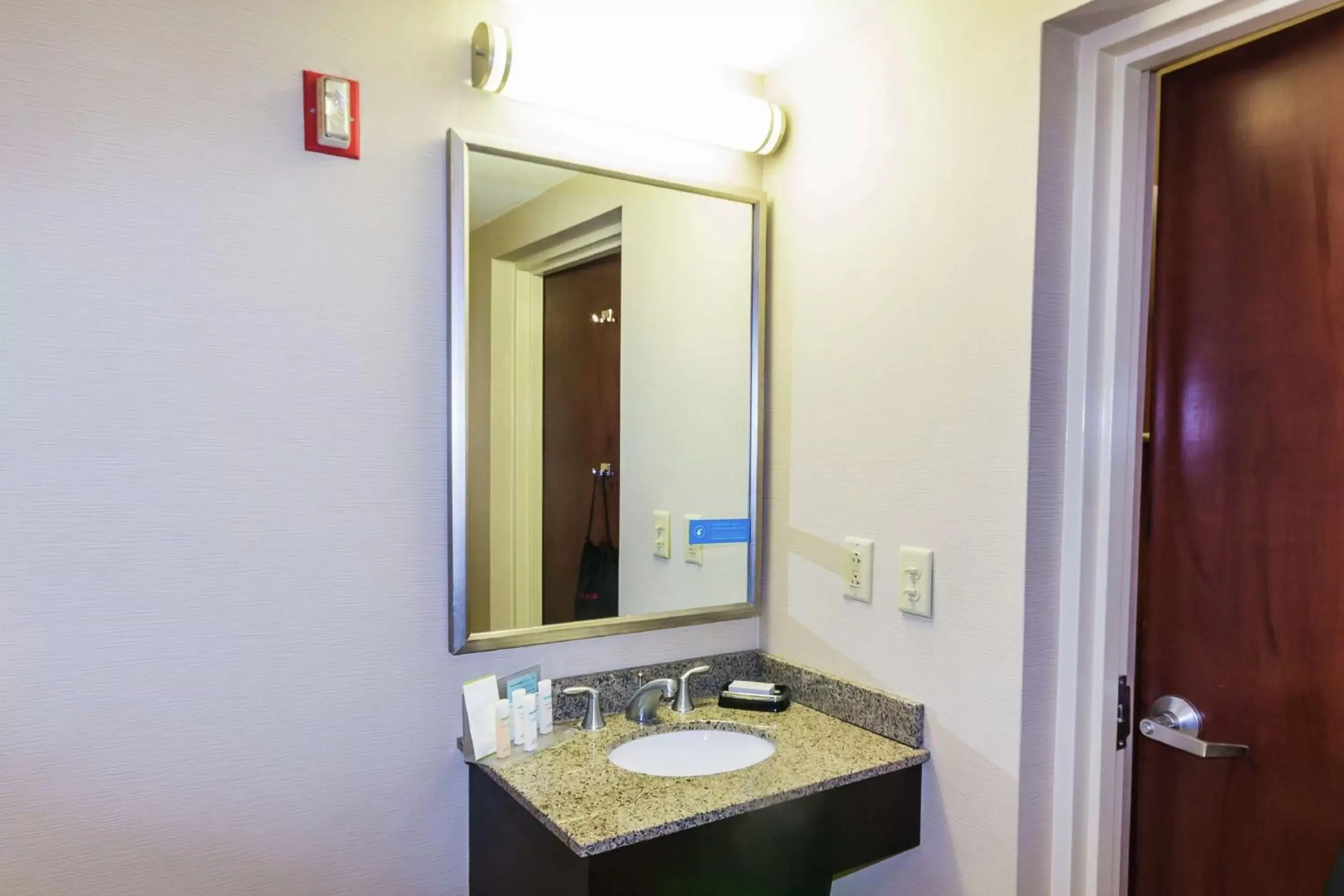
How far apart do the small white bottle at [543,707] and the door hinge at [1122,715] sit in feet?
2.96

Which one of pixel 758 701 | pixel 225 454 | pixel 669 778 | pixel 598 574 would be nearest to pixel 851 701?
pixel 758 701

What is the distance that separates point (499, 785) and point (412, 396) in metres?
0.63

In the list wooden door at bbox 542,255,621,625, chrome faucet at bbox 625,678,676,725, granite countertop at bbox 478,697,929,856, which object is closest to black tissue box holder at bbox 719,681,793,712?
granite countertop at bbox 478,697,929,856

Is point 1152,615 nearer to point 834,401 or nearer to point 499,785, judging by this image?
point 834,401

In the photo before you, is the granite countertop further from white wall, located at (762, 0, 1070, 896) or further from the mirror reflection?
the mirror reflection

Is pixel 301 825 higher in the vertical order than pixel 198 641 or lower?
lower

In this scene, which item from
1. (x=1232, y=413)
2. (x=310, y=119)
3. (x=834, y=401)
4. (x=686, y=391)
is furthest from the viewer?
(x=686, y=391)

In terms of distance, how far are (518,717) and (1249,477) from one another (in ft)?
3.79

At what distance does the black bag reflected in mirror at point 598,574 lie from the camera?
160 centimetres

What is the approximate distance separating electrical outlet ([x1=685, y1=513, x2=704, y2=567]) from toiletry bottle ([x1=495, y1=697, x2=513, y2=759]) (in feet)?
1.57

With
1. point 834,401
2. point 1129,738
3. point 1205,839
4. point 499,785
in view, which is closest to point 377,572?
point 499,785

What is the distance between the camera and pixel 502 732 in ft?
4.64

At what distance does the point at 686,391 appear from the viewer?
1744 millimetres

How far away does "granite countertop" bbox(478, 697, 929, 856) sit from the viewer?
1173mm
